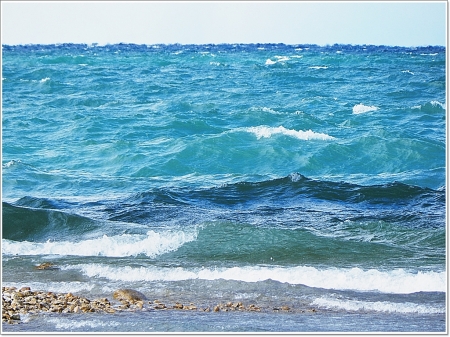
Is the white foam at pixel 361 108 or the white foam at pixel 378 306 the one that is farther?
the white foam at pixel 361 108

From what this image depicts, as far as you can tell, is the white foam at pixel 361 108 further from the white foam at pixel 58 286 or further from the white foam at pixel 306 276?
the white foam at pixel 58 286

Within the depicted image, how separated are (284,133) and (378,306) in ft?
41.1

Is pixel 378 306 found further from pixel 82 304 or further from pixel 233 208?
pixel 233 208

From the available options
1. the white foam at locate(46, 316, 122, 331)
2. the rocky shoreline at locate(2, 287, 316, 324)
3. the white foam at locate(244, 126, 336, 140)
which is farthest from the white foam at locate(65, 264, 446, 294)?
the white foam at locate(244, 126, 336, 140)

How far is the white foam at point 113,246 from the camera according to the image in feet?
26.8

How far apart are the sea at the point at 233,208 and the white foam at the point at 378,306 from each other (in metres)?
0.02

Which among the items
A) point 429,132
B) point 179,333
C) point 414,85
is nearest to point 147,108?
point 429,132

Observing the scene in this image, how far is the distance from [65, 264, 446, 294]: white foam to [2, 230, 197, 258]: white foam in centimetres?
78

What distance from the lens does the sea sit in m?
6.16

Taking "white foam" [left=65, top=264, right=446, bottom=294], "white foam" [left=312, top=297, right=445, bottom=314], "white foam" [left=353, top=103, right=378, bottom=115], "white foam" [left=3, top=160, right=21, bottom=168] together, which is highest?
"white foam" [left=353, top=103, right=378, bottom=115]

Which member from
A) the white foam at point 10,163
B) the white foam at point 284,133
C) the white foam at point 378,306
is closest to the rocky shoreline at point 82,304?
the white foam at point 378,306

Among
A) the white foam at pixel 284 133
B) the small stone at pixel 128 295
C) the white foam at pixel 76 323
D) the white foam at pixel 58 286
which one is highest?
the white foam at pixel 284 133

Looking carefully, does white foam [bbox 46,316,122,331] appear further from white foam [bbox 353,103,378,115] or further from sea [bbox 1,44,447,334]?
white foam [bbox 353,103,378,115]

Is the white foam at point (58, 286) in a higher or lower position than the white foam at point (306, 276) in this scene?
lower
